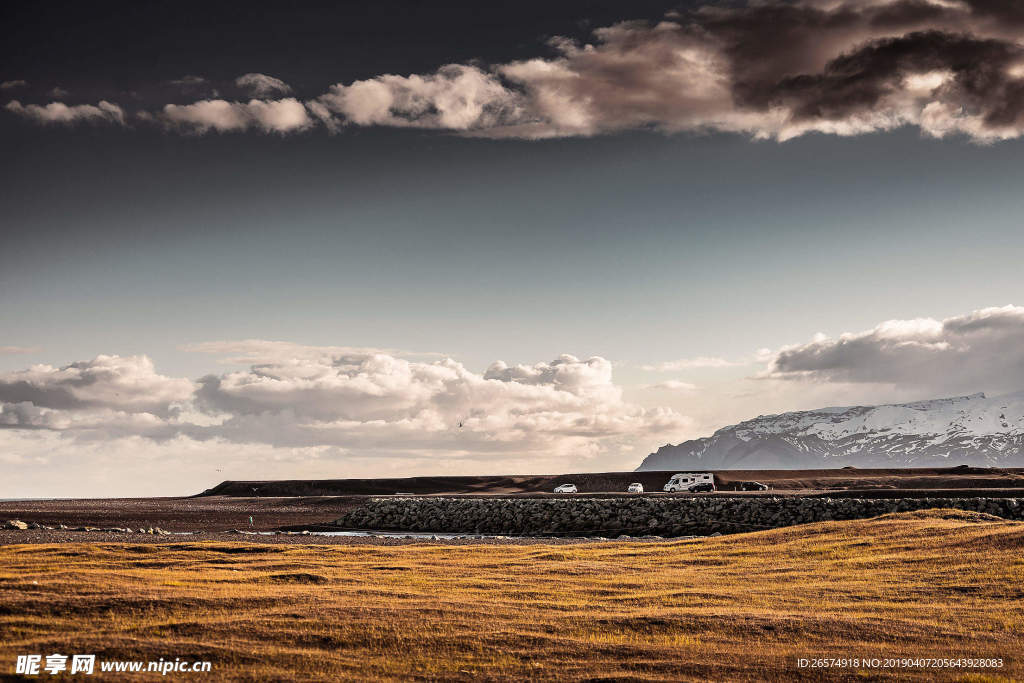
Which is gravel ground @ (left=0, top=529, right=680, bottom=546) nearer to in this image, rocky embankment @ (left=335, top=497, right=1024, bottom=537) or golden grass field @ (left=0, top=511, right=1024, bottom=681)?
golden grass field @ (left=0, top=511, right=1024, bottom=681)

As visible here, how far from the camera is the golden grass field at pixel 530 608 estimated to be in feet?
53.6

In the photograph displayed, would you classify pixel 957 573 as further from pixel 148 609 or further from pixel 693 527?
pixel 693 527

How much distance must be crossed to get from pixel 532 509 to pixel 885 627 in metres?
43.8

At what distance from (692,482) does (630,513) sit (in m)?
27.0

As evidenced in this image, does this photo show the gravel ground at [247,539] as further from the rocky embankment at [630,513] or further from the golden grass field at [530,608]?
the rocky embankment at [630,513]

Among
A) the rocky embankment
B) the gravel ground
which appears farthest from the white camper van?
the gravel ground

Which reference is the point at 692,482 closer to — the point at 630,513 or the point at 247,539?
the point at 630,513

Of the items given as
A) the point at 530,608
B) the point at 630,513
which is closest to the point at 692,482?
the point at 630,513

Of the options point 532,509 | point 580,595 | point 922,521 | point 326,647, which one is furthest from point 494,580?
point 532,509

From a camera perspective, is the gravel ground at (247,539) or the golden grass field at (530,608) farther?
the gravel ground at (247,539)

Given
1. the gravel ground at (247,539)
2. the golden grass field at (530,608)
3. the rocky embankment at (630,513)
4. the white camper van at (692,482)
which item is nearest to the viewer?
the golden grass field at (530,608)

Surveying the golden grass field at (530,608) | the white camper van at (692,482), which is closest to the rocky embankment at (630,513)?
the golden grass field at (530,608)

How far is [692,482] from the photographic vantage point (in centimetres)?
8481

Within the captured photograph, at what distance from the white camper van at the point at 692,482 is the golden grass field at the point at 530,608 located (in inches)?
1922
